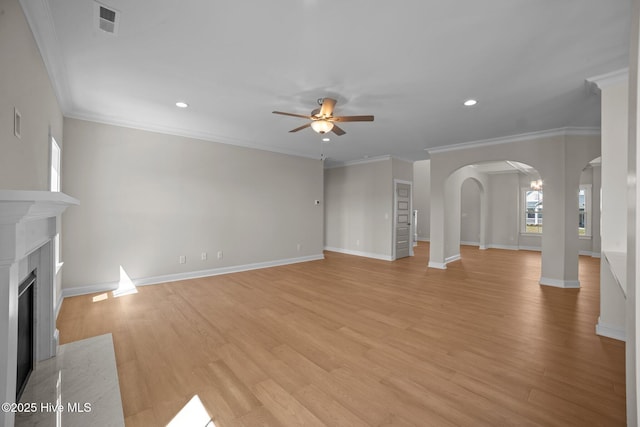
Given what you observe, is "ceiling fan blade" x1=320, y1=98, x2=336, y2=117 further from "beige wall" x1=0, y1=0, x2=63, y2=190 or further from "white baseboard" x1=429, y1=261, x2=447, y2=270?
"white baseboard" x1=429, y1=261, x2=447, y2=270

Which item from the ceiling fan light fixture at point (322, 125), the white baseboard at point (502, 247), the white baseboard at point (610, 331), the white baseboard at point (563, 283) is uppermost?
the ceiling fan light fixture at point (322, 125)

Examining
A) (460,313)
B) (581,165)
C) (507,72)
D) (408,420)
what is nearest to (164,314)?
(408,420)

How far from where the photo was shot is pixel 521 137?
16.0 feet

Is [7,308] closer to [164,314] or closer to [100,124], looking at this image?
[164,314]

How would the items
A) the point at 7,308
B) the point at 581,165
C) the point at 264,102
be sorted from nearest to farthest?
the point at 7,308 < the point at 264,102 < the point at 581,165

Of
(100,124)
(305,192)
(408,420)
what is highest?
(100,124)

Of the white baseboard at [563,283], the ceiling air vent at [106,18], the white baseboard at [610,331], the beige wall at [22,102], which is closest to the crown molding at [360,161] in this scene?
the white baseboard at [563,283]

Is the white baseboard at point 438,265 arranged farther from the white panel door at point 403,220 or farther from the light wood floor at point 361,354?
the light wood floor at point 361,354

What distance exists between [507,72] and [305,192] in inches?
189

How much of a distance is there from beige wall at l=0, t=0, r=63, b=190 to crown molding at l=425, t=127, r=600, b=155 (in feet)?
20.4

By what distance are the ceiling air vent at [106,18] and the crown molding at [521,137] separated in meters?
5.71

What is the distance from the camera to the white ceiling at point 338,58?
1903 millimetres

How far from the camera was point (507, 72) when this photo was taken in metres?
2.71

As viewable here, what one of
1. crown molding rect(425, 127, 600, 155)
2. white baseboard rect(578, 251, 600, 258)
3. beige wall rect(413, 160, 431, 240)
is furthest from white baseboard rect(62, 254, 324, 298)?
white baseboard rect(578, 251, 600, 258)
